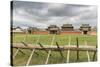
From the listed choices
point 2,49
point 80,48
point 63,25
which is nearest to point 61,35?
point 63,25

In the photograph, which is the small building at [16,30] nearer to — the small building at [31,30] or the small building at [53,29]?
the small building at [31,30]

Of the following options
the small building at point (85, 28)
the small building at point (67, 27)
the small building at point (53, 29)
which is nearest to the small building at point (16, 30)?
the small building at point (53, 29)

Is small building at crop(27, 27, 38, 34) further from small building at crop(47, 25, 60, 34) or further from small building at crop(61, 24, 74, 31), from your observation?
small building at crop(61, 24, 74, 31)

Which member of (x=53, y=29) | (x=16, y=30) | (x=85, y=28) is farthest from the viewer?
(x=85, y=28)

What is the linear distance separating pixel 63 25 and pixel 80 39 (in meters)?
0.32

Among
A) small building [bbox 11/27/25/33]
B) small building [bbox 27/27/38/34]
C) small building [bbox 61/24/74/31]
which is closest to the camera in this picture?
small building [bbox 11/27/25/33]

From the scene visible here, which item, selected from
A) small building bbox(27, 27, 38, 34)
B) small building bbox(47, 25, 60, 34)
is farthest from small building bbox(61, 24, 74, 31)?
small building bbox(27, 27, 38, 34)

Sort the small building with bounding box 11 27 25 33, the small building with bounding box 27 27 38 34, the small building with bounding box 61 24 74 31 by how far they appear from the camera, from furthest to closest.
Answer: the small building with bounding box 61 24 74 31 < the small building with bounding box 27 27 38 34 < the small building with bounding box 11 27 25 33

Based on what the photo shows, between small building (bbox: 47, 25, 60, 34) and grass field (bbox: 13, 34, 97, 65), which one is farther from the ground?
small building (bbox: 47, 25, 60, 34)

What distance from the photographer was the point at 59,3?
2.84 metres

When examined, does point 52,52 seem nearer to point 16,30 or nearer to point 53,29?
point 53,29

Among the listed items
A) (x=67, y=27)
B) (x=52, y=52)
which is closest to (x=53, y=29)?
(x=67, y=27)

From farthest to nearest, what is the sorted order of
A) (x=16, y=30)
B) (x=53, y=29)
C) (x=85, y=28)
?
(x=85, y=28) → (x=53, y=29) → (x=16, y=30)

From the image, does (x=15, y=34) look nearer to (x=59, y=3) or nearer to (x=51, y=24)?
(x=51, y=24)
